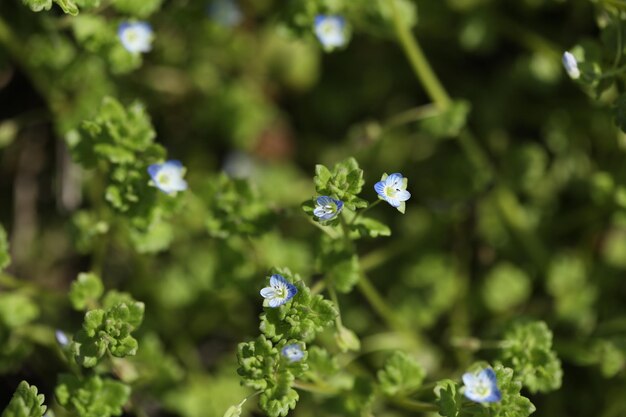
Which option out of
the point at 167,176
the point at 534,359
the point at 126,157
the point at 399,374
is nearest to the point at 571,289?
the point at 534,359

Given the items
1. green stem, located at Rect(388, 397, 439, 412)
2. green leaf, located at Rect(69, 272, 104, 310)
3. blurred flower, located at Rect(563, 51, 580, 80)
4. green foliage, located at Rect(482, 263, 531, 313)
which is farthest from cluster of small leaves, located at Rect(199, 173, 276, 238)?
green foliage, located at Rect(482, 263, 531, 313)

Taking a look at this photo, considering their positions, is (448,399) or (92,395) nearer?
(448,399)

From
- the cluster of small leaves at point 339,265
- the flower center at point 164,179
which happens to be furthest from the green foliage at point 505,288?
the flower center at point 164,179

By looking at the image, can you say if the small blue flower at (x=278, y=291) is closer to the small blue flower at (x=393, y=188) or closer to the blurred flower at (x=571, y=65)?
the small blue flower at (x=393, y=188)

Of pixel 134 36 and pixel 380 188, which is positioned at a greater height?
pixel 134 36

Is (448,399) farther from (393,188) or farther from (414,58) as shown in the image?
(414,58)

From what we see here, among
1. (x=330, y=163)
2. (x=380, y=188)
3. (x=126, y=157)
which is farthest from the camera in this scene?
(x=330, y=163)

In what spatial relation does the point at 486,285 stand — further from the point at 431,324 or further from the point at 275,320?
the point at 275,320
